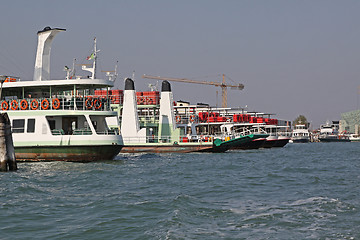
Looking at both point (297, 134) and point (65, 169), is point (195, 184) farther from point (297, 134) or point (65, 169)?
point (297, 134)

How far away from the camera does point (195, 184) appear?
22297 millimetres

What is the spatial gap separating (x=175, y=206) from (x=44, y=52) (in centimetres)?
2338

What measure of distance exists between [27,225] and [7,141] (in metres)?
13.3

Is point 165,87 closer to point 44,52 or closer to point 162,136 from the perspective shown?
point 162,136

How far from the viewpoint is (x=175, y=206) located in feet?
53.4

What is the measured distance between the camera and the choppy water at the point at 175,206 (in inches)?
520

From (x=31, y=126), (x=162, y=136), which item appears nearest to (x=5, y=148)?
(x=31, y=126)

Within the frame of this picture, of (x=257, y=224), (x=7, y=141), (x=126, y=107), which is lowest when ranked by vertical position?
(x=257, y=224)

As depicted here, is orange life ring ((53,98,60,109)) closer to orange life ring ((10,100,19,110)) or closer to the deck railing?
the deck railing

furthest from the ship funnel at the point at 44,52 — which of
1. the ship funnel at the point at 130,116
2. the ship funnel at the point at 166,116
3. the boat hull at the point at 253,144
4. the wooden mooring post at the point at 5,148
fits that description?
the boat hull at the point at 253,144


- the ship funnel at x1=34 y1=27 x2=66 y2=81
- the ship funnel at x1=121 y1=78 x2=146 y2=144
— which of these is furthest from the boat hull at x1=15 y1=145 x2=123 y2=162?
the ship funnel at x1=121 y1=78 x2=146 y2=144

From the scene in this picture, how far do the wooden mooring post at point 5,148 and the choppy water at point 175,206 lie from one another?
0.96 m

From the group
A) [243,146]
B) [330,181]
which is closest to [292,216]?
[330,181]

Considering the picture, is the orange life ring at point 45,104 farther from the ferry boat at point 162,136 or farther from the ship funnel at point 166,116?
the ship funnel at point 166,116
